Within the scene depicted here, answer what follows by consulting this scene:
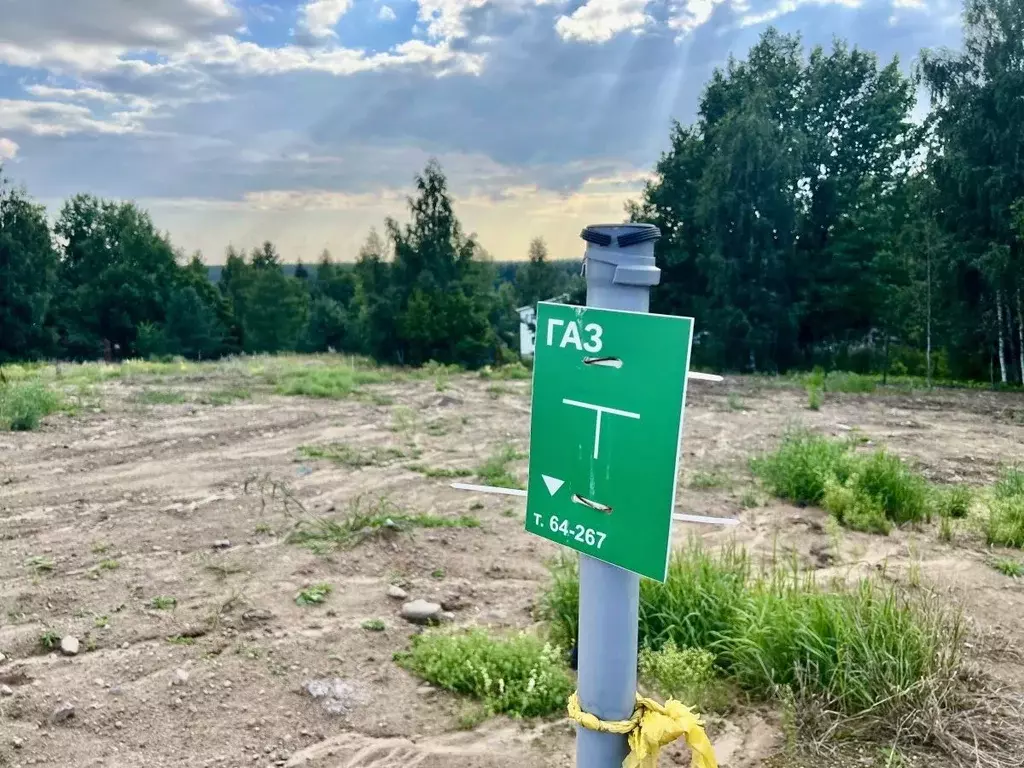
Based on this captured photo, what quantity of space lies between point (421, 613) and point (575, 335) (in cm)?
282

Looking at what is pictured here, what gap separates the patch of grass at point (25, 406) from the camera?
8734 millimetres

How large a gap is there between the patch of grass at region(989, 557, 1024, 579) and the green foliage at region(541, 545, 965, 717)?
1389mm

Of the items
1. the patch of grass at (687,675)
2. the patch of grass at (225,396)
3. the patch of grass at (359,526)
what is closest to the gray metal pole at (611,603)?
the patch of grass at (687,675)

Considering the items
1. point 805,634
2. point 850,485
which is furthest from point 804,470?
point 805,634

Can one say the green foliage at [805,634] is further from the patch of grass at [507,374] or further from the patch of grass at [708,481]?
the patch of grass at [507,374]

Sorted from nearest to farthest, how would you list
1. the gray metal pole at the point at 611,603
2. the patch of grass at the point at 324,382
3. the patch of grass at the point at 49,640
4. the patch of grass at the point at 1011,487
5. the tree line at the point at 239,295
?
1. the gray metal pole at the point at 611,603
2. the patch of grass at the point at 49,640
3. the patch of grass at the point at 1011,487
4. the patch of grass at the point at 324,382
5. the tree line at the point at 239,295

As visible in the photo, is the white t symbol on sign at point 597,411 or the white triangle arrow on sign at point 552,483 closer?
the white t symbol on sign at point 597,411

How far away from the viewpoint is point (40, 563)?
4.64 meters

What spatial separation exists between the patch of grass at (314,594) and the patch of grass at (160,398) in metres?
7.66

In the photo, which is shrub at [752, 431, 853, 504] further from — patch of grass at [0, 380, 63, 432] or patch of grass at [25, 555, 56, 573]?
patch of grass at [0, 380, 63, 432]

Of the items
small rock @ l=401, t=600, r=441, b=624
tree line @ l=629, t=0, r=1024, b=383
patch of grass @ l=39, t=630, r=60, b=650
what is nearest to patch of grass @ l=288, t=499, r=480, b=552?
small rock @ l=401, t=600, r=441, b=624

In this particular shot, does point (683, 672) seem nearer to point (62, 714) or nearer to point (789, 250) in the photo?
point (62, 714)

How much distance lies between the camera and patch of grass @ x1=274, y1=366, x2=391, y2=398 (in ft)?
41.0

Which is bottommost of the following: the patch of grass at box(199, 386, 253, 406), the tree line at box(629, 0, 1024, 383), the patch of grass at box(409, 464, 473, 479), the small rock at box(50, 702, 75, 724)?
the small rock at box(50, 702, 75, 724)
